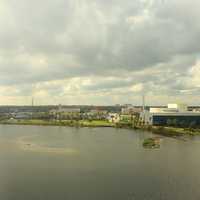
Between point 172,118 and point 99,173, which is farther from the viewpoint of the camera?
point 172,118

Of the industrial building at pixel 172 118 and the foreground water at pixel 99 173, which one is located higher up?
the industrial building at pixel 172 118

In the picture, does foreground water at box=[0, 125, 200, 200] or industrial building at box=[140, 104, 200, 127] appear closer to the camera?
foreground water at box=[0, 125, 200, 200]

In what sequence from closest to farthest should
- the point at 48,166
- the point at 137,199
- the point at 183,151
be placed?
1. the point at 137,199
2. the point at 48,166
3. the point at 183,151

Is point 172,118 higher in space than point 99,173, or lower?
higher

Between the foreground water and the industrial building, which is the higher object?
the industrial building

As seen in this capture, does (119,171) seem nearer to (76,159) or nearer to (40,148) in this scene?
(76,159)

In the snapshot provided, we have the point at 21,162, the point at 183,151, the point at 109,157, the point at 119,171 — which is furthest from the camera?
the point at 183,151

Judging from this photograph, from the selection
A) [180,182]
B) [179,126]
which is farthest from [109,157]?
[179,126]

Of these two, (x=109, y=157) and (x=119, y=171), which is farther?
(x=109, y=157)
